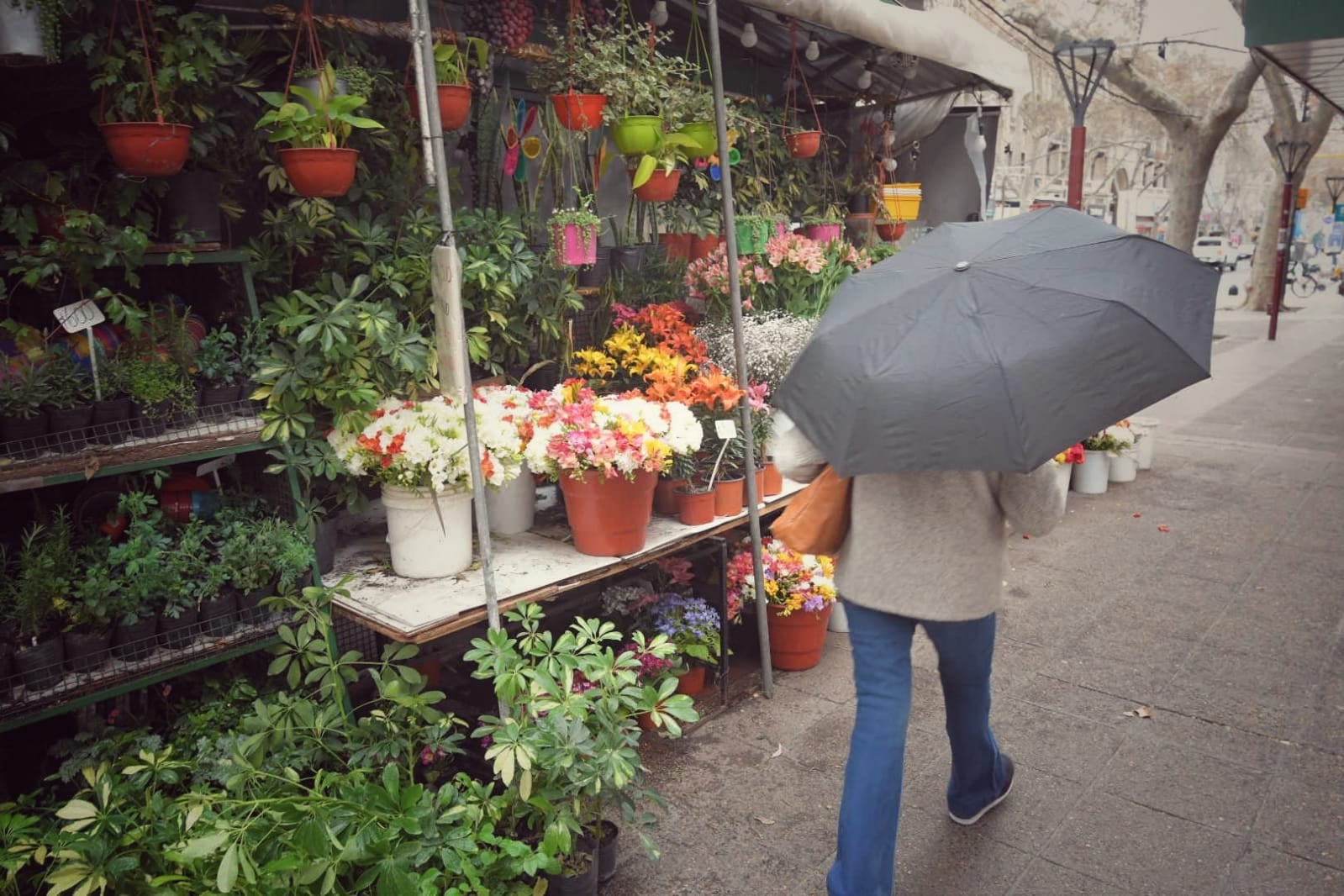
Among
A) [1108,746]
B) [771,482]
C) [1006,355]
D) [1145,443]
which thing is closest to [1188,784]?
[1108,746]

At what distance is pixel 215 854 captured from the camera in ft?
7.36

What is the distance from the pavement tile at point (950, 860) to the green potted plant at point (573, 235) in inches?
94.0

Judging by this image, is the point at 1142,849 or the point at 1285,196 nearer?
the point at 1142,849

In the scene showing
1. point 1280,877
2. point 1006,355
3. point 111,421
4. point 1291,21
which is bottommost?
point 1280,877

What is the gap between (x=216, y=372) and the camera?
2984 millimetres

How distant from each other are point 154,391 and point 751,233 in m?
2.79

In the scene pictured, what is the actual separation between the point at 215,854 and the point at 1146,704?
3.44m

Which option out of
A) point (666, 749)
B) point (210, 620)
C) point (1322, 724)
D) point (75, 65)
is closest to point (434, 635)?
point (210, 620)

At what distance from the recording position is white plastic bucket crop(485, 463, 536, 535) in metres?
3.74

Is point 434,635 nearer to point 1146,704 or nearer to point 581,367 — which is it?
point 581,367

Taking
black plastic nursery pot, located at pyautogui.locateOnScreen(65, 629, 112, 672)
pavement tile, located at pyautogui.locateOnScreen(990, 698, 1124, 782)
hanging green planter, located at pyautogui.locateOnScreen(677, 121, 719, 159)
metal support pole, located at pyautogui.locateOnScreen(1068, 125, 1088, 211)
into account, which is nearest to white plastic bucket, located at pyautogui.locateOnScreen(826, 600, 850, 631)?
pavement tile, located at pyautogui.locateOnScreen(990, 698, 1124, 782)

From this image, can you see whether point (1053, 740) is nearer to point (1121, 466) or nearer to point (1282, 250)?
point (1121, 466)

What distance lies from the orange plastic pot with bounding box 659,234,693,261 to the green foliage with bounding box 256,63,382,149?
Result: 2.09 m

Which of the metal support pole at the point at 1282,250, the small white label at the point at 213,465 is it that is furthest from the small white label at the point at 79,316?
the metal support pole at the point at 1282,250
